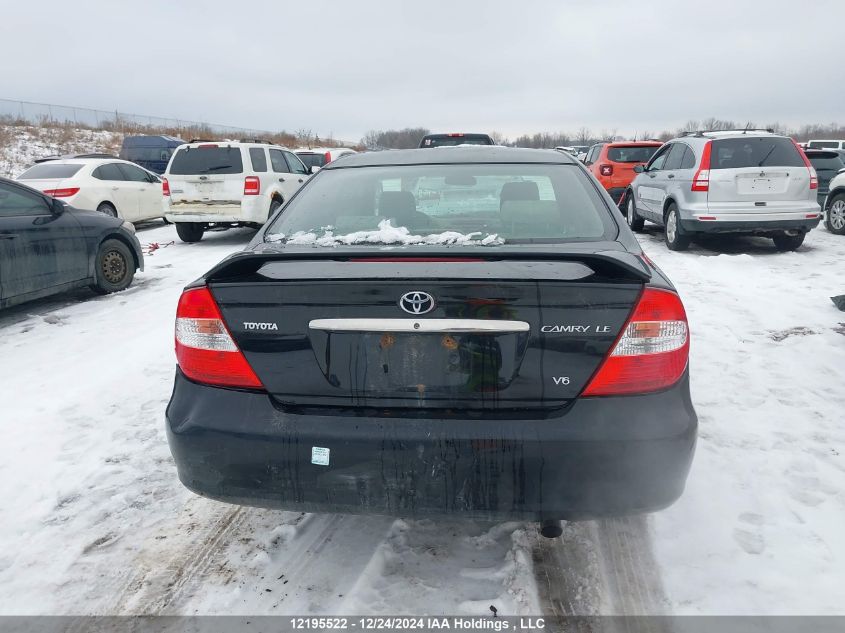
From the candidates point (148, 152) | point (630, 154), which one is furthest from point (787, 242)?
point (148, 152)

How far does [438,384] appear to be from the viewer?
2049 mm

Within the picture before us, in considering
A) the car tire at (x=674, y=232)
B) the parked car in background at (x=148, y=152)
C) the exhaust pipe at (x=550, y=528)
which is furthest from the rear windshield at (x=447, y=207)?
the parked car in background at (x=148, y=152)

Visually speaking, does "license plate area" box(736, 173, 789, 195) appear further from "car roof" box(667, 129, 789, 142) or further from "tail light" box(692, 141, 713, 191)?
"car roof" box(667, 129, 789, 142)

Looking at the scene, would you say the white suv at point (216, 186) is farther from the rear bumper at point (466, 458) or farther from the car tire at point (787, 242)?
the rear bumper at point (466, 458)

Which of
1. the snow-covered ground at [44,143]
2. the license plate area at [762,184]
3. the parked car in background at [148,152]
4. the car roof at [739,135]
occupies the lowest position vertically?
the license plate area at [762,184]

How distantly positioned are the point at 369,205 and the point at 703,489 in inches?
85.6

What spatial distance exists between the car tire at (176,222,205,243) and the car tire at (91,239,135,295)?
3.92 m

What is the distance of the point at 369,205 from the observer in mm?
2980

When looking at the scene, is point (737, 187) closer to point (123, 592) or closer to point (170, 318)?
point (170, 318)

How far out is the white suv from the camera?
1102 cm

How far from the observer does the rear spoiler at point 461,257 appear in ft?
6.75

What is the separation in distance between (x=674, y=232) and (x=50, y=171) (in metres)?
11.7

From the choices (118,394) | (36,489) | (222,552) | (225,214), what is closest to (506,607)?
(222,552)

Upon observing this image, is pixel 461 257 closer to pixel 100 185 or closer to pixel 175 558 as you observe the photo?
pixel 175 558
